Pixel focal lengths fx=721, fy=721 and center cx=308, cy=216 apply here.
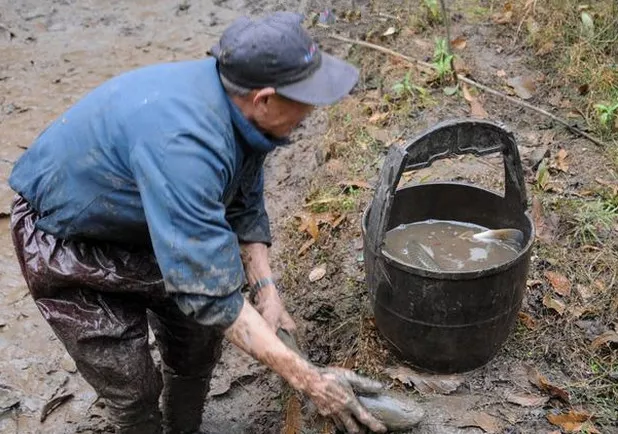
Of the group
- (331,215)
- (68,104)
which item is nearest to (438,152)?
(331,215)

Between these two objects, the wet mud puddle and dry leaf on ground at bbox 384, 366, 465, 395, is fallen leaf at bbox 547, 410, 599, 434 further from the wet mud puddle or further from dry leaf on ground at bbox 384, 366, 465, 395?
the wet mud puddle

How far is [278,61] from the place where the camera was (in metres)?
2.18

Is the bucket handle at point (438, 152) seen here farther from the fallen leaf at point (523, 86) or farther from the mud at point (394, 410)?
the fallen leaf at point (523, 86)

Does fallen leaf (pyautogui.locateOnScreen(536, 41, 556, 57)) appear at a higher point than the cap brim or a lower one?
lower

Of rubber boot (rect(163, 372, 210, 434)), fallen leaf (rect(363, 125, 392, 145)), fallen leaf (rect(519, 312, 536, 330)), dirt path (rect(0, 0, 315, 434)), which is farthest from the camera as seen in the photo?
fallen leaf (rect(363, 125, 392, 145))

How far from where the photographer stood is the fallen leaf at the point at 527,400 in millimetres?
3070

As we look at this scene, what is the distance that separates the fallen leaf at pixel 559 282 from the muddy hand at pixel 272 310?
1.49 metres

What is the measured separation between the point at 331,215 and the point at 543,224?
1.29 metres

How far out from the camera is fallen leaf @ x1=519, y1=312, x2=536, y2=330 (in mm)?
3465

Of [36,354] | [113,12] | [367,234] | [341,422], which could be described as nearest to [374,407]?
[341,422]

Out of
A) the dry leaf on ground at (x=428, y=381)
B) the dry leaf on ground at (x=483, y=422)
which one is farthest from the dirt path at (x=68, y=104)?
the dry leaf on ground at (x=483, y=422)

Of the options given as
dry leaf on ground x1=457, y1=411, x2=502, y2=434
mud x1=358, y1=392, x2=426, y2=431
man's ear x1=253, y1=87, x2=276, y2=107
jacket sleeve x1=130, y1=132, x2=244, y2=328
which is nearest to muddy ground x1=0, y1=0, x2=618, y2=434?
dry leaf on ground x1=457, y1=411, x2=502, y2=434

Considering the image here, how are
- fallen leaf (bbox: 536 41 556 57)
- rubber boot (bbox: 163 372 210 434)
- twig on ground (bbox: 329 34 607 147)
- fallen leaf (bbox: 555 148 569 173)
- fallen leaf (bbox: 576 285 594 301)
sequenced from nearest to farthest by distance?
rubber boot (bbox: 163 372 210 434), fallen leaf (bbox: 576 285 594 301), fallen leaf (bbox: 555 148 569 173), twig on ground (bbox: 329 34 607 147), fallen leaf (bbox: 536 41 556 57)

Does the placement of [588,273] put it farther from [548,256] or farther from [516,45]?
[516,45]
